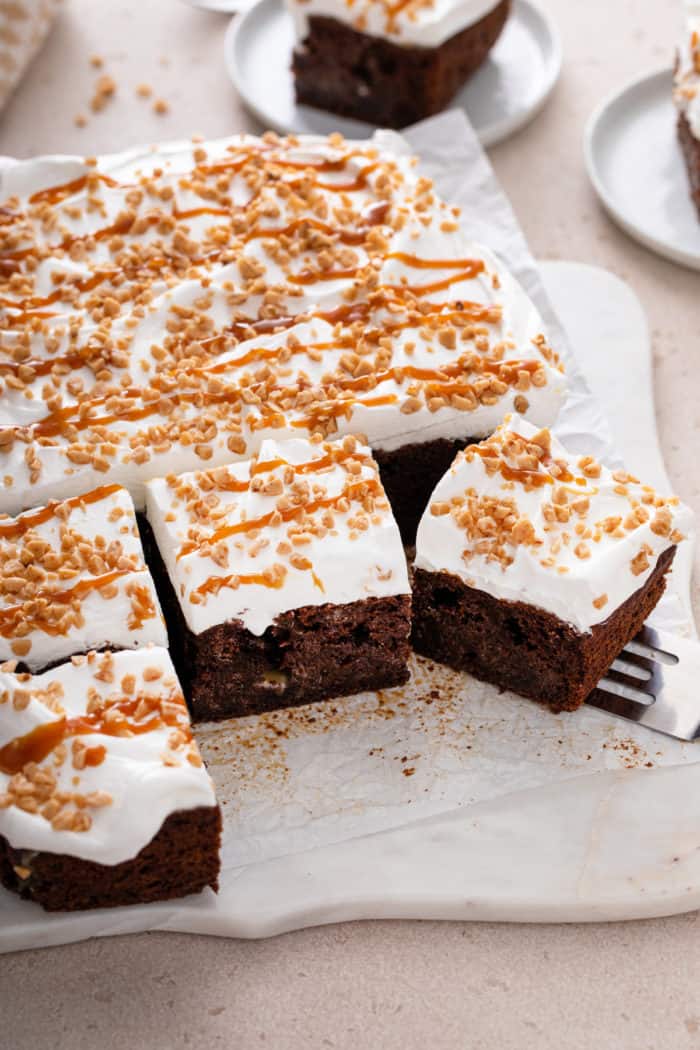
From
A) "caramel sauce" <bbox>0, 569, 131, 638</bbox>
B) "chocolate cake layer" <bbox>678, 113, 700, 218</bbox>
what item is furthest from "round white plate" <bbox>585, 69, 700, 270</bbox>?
"caramel sauce" <bbox>0, 569, 131, 638</bbox>

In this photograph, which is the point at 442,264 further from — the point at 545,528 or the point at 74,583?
the point at 74,583

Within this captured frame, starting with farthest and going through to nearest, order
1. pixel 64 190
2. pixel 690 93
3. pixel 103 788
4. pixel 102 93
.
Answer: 1. pixel 102 93
2. pixel 690 93
3. pixel 64 190
4. pixel 103 788

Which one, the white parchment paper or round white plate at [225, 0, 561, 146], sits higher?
round white plate at [225, 0, 561, 146]

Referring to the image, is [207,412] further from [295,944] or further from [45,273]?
[295,944]

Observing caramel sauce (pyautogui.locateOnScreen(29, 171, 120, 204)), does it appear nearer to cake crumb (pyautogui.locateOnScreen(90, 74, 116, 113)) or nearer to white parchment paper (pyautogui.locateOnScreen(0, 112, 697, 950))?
cake crumb (pyautogui.locateOnScreen(90, 74, 116, 113))

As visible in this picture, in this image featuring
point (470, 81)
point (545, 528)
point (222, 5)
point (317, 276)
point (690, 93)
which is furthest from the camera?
point (222, 5)

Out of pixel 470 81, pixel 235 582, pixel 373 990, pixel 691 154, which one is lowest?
pixel 373 990

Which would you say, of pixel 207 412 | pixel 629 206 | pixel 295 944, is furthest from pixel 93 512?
pixel 629 206

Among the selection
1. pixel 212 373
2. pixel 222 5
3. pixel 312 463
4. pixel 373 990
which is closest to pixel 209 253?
pixel 212 373
